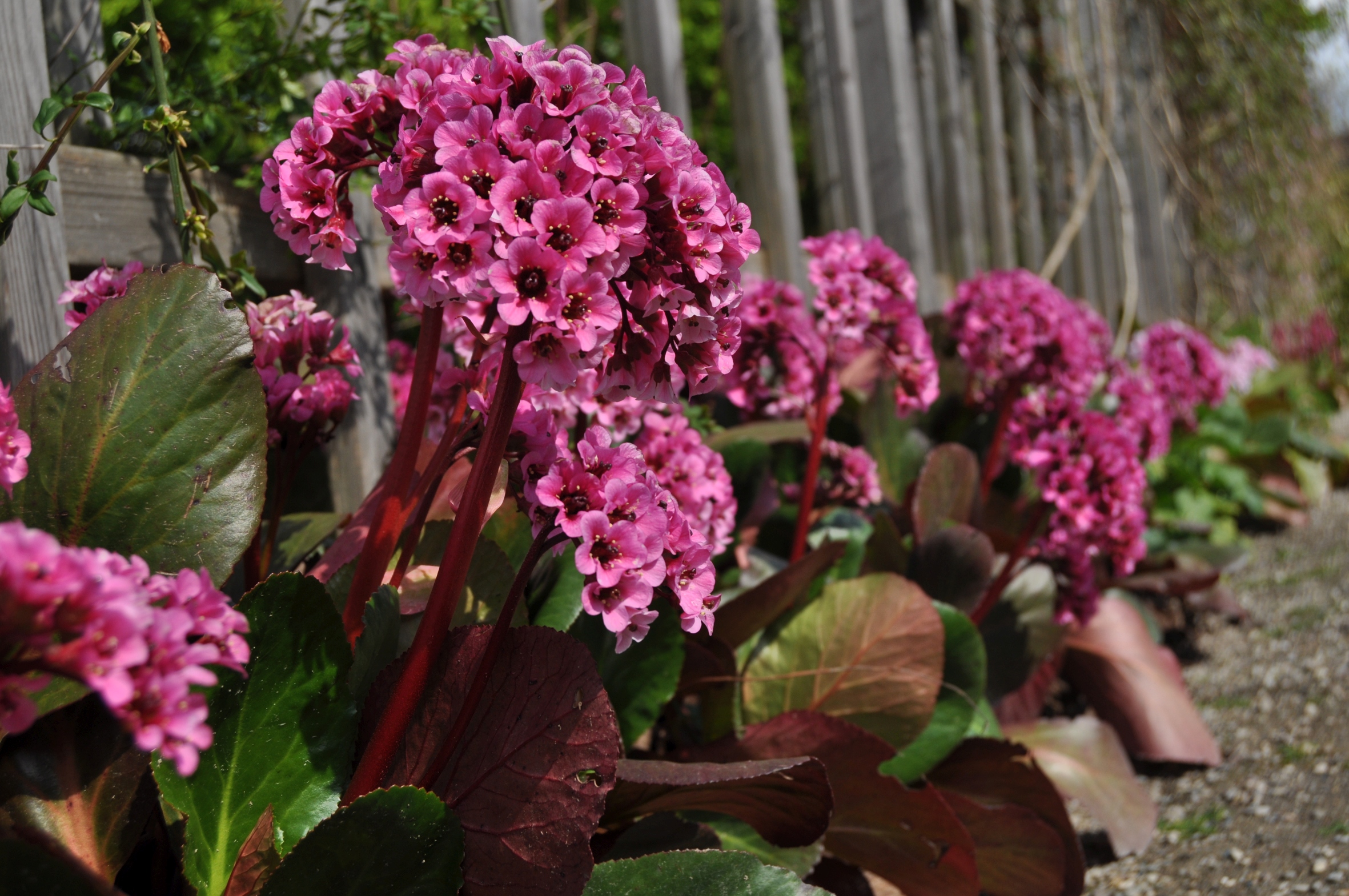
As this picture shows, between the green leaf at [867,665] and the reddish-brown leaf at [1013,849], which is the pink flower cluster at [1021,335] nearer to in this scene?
the green leaf at [867,665]

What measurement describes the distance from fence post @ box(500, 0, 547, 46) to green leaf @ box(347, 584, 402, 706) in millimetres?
1234

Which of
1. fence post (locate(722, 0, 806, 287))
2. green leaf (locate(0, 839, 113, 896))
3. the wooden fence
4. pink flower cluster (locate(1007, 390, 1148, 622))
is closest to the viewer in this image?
green leaf (locate(0, 839, 113, 896))

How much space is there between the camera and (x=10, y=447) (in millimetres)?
703

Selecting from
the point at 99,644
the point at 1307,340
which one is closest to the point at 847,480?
the point at 99,644

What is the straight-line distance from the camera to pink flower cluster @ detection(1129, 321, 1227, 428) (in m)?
3.14

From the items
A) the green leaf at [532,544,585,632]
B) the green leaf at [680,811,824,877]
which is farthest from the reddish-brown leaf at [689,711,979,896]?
the green leaf at [532,544,585,632]

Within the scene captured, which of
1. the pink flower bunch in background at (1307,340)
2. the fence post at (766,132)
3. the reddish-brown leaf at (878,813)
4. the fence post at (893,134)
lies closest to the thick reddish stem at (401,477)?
the reddish-brown leaf at (878,813)

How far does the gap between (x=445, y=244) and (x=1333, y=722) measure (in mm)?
1997

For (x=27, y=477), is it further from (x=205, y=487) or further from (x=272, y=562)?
(x=272, y=562)

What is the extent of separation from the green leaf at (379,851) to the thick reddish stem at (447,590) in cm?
5

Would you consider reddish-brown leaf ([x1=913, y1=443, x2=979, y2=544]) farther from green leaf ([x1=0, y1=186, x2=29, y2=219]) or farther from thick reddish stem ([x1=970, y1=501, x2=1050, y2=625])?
green leaf ([x1=0, y1=186, x2=29, y2=219])

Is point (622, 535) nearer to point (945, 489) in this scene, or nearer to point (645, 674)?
point (645, 674)

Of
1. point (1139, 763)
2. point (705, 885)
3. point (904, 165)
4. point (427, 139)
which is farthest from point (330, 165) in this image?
point (904, 165)

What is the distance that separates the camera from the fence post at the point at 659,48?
232cm
